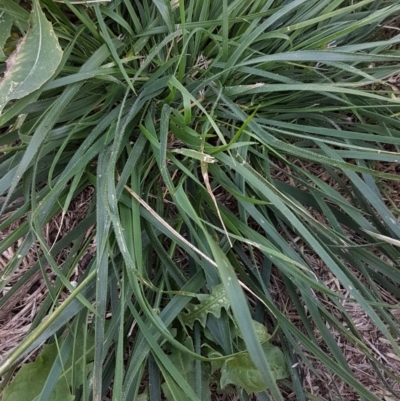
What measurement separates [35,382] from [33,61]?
54cm

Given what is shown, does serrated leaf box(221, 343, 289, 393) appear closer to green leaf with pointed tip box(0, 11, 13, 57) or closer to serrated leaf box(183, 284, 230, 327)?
serrated leaf box(183, 284, 230, 327)

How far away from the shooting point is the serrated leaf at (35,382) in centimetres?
75

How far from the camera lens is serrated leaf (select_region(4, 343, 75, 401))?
2.45 feet

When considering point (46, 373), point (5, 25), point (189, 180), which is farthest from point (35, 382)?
point (5, 25)

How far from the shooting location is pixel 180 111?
744mm

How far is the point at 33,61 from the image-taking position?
1.92 feet

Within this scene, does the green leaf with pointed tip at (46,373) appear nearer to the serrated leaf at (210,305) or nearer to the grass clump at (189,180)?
the grass clump at (189,180)

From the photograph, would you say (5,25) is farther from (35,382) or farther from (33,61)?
(35,382)

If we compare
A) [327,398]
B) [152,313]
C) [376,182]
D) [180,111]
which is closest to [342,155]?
[376,182]

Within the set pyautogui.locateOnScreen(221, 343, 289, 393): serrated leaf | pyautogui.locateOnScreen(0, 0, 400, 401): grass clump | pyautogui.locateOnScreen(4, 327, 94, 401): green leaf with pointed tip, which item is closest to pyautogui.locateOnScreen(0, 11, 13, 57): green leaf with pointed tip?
pyautogui.locateOnScreen(0, 0, 400, 401): grass clump

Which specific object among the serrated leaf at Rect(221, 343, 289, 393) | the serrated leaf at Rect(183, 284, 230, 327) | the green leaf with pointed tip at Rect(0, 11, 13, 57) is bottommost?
the serrated leaf at Rect(221, 343, 289, 393)

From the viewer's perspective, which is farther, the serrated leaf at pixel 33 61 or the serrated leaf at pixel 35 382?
the serrated leaf at pixel 35 382

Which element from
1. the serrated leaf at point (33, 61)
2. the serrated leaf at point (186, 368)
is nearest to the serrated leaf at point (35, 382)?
the serrated leaf at point (186, 368)

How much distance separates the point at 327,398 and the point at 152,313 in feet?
1.60
